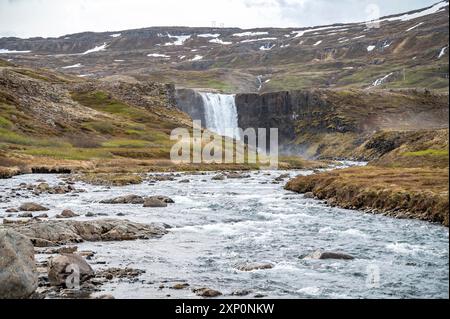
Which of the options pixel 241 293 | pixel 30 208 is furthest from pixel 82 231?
pixel 241 293

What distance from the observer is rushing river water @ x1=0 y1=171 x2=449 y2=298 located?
22047 mm

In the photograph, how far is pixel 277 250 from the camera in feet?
97.8

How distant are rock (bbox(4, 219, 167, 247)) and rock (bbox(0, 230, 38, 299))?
941 centimetres

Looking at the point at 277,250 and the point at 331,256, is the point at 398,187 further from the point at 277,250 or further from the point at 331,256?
the point at 331,256

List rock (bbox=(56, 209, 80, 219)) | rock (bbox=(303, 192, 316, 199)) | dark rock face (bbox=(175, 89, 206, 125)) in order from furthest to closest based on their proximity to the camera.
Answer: dark rock face (bbox=(175, 89, 206, 125))
rock (bbox=(303, 192, 316, 199))
rock (bbox=(56, 209, 80, 219))

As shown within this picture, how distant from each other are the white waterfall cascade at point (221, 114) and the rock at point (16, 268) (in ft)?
539

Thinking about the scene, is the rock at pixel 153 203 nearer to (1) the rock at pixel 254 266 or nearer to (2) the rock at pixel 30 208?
(2) the rock at pixel 30 208

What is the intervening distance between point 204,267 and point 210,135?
12171cm

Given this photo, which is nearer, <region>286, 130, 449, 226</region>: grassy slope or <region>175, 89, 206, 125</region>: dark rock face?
<region>286, 130, 449, 226</region>: grassy slope

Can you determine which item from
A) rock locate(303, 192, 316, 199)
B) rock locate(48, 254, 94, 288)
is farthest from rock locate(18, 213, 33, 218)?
rock locate(303, 192, 316, 199)

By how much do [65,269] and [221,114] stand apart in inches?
6686

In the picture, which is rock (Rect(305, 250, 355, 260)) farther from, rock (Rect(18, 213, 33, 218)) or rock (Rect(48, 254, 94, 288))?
rock (Rect(18, 213, 33, 218))
